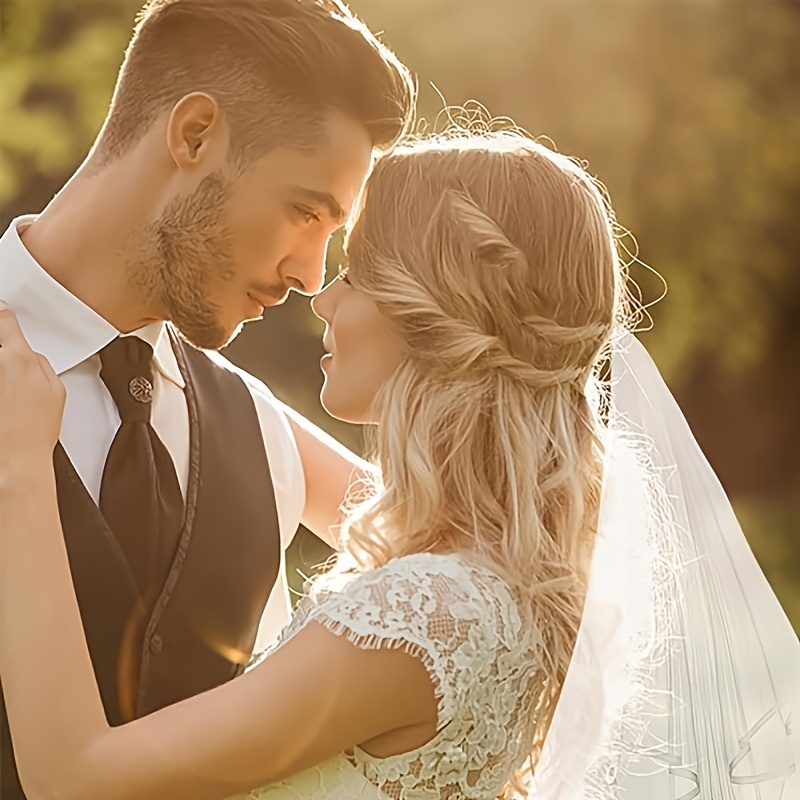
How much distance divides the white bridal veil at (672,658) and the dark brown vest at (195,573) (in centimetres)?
63

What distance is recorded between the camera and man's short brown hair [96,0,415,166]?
8.57 ft

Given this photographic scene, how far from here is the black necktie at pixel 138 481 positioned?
2289 millimetres

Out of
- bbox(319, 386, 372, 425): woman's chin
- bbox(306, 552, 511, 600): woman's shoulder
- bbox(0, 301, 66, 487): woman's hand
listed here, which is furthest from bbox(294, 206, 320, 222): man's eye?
bbox(306, 552, 511, 600): woman's shoulder

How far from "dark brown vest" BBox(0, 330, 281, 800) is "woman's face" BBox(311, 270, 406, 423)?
396mm

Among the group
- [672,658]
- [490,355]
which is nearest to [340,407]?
[490,355]

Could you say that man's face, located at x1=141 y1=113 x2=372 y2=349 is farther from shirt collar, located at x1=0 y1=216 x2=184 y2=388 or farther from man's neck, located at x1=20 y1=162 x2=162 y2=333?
shirt collar, located at x1=0 y1=216 x2=184 y2=388

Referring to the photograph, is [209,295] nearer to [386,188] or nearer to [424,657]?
[386,188]

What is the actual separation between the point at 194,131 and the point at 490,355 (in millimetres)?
832

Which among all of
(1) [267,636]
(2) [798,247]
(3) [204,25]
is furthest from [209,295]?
(2) [798,247]

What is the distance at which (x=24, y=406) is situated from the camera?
2.13 meters

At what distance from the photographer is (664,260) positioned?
19.3 ft

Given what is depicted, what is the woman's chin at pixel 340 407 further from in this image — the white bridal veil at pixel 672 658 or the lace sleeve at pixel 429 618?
the white bridal veil at pixel 672 658

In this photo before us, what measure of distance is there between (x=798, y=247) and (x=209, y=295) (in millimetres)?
4014

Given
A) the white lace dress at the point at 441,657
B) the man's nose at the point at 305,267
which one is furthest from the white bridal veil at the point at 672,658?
the man's nose at the point at 305,267
